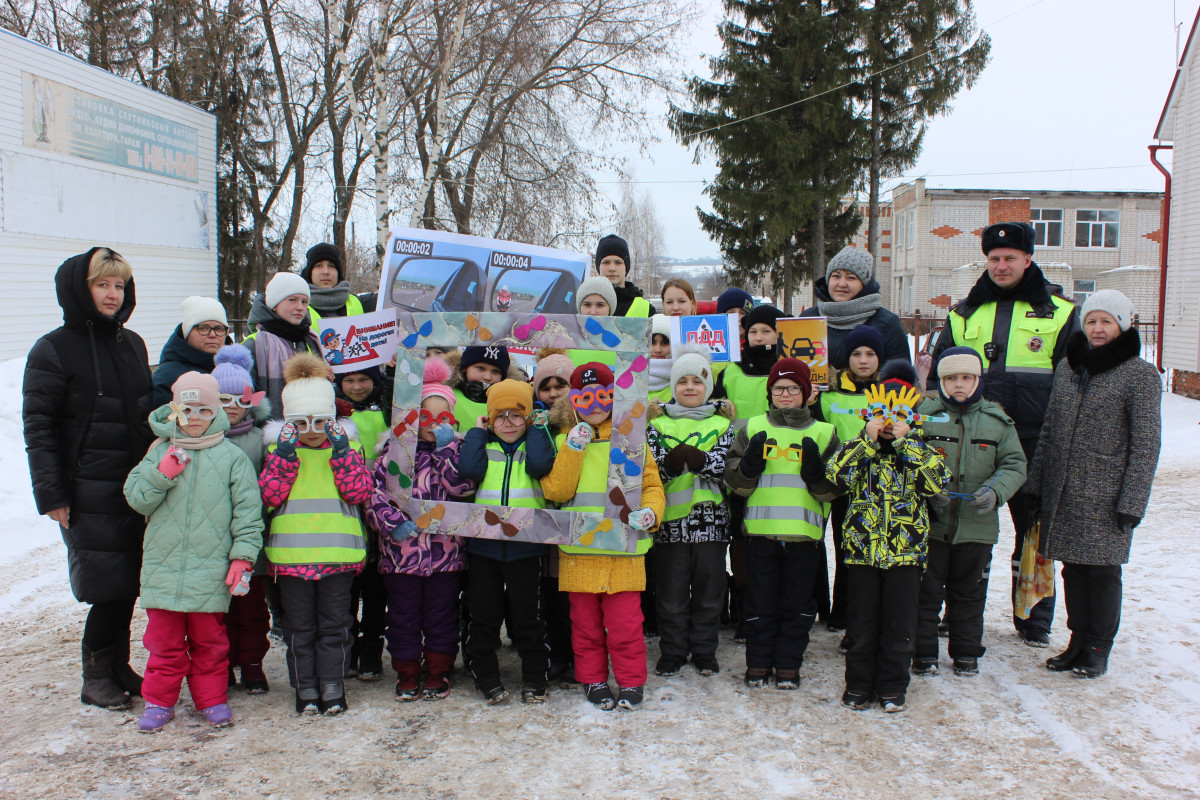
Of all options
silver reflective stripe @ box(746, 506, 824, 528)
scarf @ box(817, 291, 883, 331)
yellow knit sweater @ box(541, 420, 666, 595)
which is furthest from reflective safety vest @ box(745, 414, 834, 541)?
scarf @ box(817, 291, 883, 331)

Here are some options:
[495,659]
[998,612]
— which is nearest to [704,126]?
[998,612]

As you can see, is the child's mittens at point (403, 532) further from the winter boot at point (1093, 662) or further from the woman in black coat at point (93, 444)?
the winter boot at point (1093, 662)

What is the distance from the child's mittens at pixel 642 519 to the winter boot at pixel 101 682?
261 cm

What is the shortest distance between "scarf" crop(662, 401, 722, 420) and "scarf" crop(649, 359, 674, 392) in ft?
1.73

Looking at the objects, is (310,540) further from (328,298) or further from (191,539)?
(328,298)

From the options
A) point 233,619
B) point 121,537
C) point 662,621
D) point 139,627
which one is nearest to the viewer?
point 121,537

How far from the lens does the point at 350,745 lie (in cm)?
362

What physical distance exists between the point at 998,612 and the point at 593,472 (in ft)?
10.4

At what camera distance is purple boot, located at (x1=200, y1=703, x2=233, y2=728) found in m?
3.78

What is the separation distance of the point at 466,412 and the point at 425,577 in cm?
88

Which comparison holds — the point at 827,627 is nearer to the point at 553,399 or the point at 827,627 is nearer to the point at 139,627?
the point at 553,399

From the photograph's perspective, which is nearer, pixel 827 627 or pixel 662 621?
pixel 662 621

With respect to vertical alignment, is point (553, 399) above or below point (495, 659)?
above

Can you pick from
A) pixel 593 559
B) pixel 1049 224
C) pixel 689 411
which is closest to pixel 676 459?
pixel 689 411
